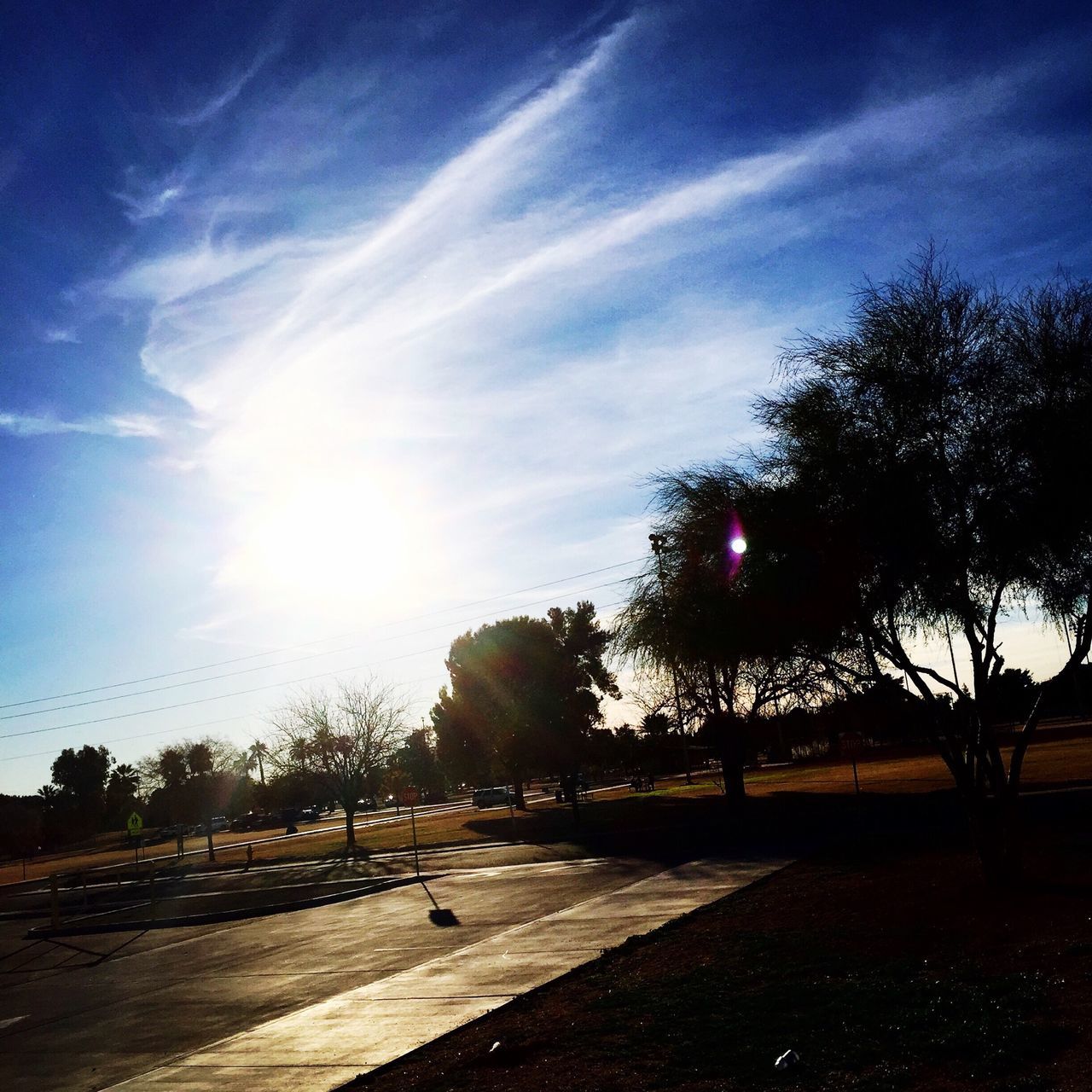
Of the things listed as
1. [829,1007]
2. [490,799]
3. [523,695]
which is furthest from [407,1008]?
[490,799]

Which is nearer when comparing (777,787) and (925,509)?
(925,509)

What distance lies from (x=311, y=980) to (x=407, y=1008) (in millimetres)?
3637

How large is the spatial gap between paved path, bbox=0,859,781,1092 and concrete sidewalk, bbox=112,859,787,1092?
0.03 metres

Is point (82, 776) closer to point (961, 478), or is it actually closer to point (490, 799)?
point (490, 799)

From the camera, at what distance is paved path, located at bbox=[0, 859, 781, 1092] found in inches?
409

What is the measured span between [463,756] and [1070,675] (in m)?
62.4

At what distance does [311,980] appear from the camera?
14.6 metres

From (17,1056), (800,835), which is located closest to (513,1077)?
(17,1056)

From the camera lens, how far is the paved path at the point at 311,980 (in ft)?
34.1

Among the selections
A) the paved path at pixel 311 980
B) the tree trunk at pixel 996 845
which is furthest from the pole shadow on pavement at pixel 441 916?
the tree trunk at pixel 996 845

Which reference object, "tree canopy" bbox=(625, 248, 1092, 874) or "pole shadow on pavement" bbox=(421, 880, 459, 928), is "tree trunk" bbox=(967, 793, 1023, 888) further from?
"pole shadow on pavement" bbox=(421, 880, 459, 928)

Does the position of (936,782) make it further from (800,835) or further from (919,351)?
(919,351)

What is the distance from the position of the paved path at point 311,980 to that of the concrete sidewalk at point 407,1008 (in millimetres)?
33

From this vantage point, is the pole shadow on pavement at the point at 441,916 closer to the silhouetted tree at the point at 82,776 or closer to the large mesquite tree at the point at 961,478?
the large mesquite tree at the point at 961,478
